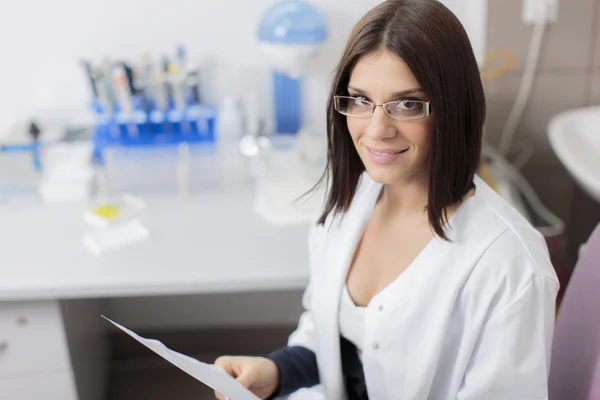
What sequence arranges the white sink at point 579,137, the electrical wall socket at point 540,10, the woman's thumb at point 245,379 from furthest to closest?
the electrical wall socket at point 540,10 → the white sink at point 579,137 → the woman's thumb at point 245,379

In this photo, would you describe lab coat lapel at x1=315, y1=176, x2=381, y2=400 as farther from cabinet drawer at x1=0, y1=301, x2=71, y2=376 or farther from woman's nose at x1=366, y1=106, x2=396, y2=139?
cabinet drawer at x1=0, y1=301, x2=71, y2=376

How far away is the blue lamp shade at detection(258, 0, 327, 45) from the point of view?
1397 millimetres

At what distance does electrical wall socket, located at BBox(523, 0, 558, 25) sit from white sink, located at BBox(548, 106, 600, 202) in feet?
0.79

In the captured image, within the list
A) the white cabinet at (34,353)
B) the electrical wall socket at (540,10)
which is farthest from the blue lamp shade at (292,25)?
the white cabinet at (34,353)

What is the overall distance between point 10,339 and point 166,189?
18.3 inches

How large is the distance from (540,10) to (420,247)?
926mm

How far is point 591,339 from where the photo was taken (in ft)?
2.77

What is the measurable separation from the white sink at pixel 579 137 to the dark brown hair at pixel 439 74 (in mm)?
619

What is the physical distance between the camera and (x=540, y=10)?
1508 mm

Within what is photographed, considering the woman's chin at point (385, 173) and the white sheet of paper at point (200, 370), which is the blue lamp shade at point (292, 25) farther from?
the white sheet of paper at point (200, 370)

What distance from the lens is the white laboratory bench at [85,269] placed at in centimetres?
112

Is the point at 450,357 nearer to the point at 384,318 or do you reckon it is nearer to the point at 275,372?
the point at 384,318

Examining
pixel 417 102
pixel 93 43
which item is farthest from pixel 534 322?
pixel 93 43

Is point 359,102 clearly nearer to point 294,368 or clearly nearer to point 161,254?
point 294,368
